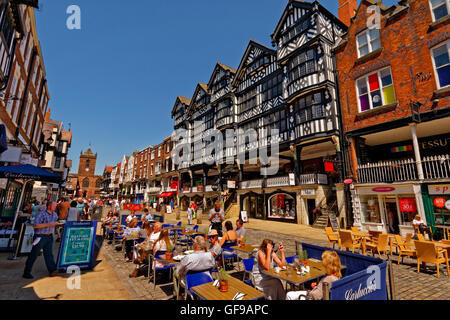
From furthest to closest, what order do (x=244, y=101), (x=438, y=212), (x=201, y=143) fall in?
(x=201, y=143)
(x=244, y=101)
(x=438, y=212)

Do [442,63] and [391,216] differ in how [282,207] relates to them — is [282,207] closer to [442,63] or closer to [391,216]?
[391,216]

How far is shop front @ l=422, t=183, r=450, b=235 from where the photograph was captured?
10242 mm

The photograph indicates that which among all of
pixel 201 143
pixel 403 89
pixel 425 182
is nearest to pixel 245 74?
pixel 201 143

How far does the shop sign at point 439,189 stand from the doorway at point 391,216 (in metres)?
2.12

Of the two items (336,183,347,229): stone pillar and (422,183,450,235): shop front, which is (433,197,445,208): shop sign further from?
(336,183,347,229): stone pillar

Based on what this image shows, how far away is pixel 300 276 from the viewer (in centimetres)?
399

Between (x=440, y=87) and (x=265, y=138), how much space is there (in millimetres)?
12737

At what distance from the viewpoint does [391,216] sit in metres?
12.9

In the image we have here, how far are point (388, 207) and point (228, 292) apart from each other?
1378 cm

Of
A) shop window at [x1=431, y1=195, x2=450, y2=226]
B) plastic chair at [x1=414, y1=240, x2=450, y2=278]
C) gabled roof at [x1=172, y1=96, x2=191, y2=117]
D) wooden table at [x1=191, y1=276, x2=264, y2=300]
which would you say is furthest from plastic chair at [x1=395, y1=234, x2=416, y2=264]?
gabled roof at [x1=172, y1=96, x2=191, y2=117]

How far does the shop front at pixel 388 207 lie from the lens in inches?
455

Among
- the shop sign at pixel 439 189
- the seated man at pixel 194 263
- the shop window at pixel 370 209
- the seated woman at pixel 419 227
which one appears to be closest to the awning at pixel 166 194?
the shop window at pixel 370 209

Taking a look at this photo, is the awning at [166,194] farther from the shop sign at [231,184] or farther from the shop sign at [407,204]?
the shop sign at [407,204]

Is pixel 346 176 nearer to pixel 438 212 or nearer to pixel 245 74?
pixel 438 212
